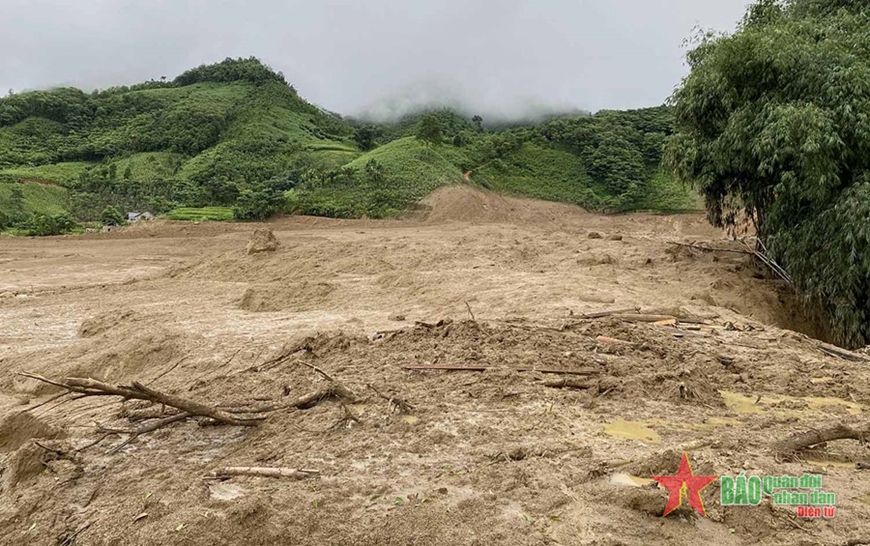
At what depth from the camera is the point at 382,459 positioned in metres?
3.13

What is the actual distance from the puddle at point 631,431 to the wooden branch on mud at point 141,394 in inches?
88.8

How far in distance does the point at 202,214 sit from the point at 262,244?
46.1ft

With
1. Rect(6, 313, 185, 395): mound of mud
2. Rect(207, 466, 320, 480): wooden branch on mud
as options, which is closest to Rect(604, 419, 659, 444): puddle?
Rect(207, 466, 320, 480): wooden branch on mud

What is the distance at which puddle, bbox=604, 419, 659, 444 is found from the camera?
11.2ft

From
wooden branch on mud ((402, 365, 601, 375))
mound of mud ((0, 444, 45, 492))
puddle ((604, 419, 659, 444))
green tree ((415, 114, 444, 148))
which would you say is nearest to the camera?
mound of mud ((0, 444, 45, 492))

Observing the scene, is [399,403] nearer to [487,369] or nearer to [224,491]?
[487,369]

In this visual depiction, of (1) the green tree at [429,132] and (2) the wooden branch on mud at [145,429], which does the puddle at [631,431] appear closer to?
(2) the wooden branch on mud at [145,429]

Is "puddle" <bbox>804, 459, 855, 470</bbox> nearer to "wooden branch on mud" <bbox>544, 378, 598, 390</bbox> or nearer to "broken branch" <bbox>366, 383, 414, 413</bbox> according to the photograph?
"wooden branch on mud" <bbox>544, 378, 598, 390</bbox>

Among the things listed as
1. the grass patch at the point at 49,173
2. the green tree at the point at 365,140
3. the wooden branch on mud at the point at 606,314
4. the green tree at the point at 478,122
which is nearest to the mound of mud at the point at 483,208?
the wooden branch on mud at the point at 606,314

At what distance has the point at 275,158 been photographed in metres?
39.5

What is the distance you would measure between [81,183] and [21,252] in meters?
17.8

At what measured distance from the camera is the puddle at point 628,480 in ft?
9.08

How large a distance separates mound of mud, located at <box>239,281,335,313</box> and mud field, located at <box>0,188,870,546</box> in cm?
6

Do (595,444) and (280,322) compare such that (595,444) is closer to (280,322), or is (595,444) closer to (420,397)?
(420,397)
